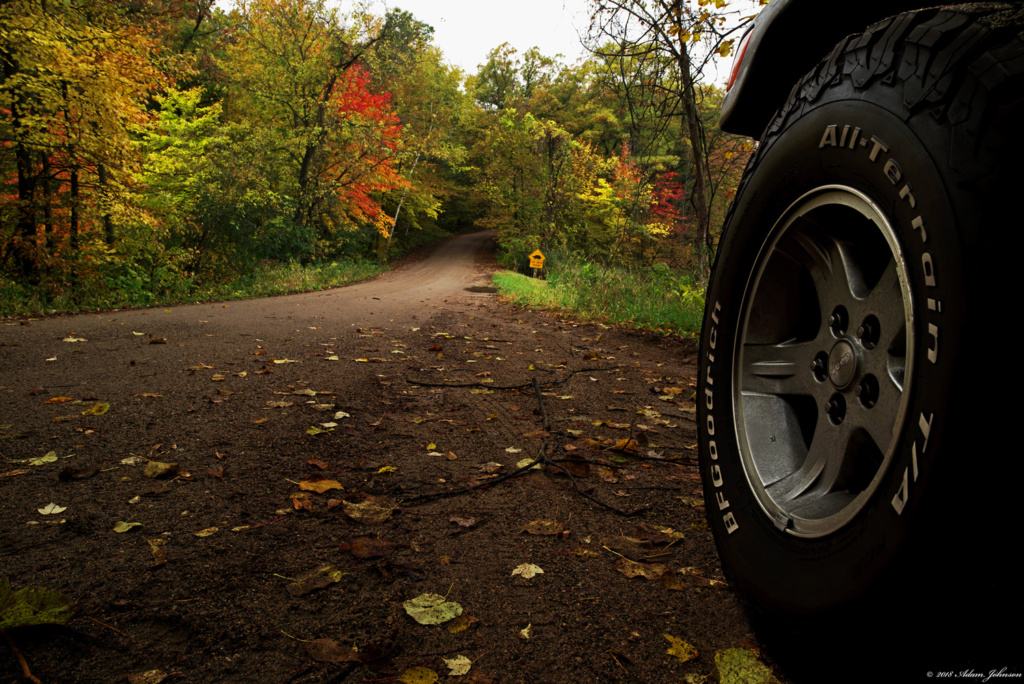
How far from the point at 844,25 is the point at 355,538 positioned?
7.53 ft

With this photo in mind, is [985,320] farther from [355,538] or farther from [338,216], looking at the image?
[338,216]

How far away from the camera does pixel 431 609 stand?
5.00 ft

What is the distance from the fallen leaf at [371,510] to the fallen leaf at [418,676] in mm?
788

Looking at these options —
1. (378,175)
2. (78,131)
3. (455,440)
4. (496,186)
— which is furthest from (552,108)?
(455,440)

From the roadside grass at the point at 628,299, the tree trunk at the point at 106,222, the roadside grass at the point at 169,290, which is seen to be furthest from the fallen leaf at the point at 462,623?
the tree trunk at the point at 106,222

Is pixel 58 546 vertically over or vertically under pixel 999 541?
under

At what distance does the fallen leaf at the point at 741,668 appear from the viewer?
126 cm

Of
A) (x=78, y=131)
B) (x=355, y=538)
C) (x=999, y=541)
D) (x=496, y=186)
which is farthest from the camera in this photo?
(x=496, y=186)

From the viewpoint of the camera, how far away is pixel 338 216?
2634 centimetres

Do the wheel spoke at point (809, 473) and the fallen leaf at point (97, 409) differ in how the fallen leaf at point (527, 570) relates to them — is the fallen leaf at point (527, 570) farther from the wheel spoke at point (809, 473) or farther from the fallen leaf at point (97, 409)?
the fallen leaf at point (97, 409)

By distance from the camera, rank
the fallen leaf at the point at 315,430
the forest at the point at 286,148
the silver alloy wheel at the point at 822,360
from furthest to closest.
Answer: the forest at the point at 286,148 < the fallen leaf at the point at 315,430 < the silver alloy wheel at the point at 822,360

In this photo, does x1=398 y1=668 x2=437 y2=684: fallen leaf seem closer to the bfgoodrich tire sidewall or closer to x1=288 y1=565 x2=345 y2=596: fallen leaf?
x1=288 y1=565 x2=345 y2=596: fallen leaf

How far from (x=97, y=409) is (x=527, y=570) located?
2.78m

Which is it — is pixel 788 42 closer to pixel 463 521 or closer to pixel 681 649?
pixel 681 649
